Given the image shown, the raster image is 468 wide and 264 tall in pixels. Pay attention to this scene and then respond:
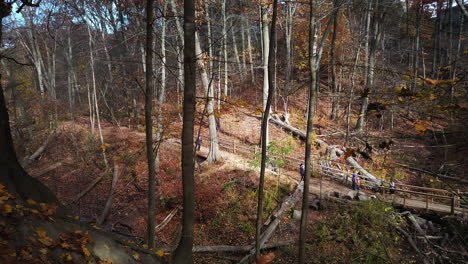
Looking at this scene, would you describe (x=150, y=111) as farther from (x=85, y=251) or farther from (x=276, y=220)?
(x=276, y=220)

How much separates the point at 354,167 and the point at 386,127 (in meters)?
6.84

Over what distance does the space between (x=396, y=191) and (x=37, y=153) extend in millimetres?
21265

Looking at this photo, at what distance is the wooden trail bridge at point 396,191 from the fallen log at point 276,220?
1038mm

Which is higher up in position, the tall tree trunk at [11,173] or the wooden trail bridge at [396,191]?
the tall tree trunk at [11,173]

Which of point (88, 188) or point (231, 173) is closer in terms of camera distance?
point (88, 188)

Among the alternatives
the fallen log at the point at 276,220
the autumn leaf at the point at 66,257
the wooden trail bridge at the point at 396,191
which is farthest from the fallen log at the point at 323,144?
the autumn leaf at the point at 66,257

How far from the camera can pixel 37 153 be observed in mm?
16625

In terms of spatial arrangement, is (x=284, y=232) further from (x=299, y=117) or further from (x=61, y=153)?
(x=61, y=153)

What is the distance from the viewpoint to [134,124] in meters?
23.5

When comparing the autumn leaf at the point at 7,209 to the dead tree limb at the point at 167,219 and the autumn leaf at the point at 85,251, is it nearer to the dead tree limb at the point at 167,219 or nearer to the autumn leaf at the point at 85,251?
the autumn leaf at the point at 85,251

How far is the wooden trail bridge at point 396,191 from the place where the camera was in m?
11.0

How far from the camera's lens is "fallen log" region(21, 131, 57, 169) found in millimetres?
15305

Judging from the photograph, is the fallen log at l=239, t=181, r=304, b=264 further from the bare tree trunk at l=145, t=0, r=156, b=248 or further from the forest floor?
the bare tree trunk at l=145, t=0, r=156, b=248

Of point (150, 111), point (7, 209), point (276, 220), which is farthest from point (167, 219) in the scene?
point (7, 209)
